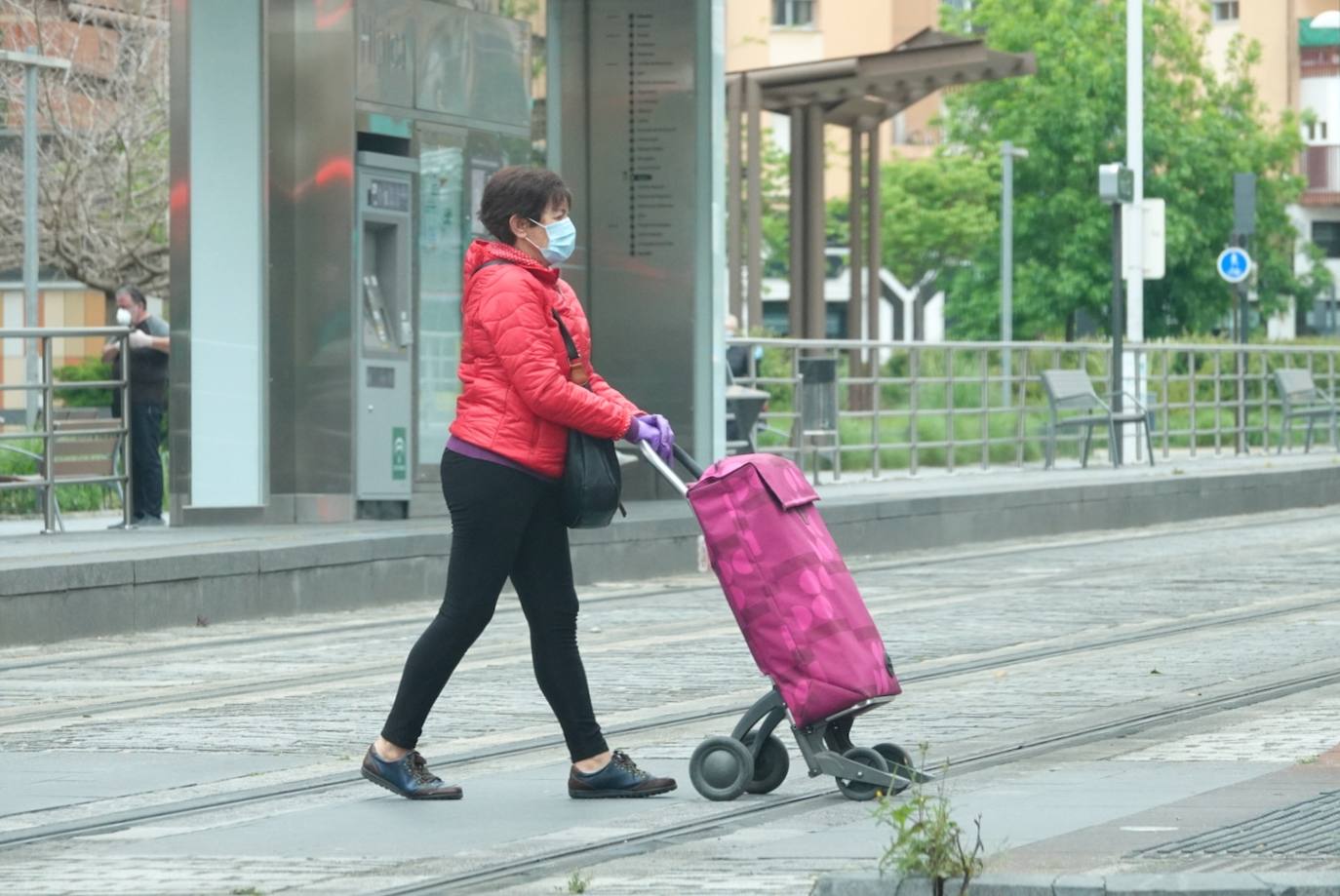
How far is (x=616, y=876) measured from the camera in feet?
20.2

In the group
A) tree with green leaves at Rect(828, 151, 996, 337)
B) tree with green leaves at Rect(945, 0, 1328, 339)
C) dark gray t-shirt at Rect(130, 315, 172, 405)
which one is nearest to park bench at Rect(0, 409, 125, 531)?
dark gray t-shirt at Rect(130, 315, 172, 405)

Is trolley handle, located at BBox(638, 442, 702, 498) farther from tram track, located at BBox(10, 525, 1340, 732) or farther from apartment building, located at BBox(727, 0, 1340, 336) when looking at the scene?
apartment building, located at BBox(727, 0, 1340, 336)

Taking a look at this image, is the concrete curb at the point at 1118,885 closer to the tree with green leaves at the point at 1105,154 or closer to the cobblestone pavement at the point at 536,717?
the cobblestone pavement at the point at 536,717

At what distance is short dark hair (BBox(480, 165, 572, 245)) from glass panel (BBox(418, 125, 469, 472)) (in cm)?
918

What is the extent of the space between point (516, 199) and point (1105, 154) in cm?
4907

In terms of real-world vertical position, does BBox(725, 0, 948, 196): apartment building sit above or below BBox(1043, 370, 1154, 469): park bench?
above

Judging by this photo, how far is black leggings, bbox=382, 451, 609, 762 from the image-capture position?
7.25 metres

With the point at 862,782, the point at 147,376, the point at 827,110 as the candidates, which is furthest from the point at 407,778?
the point at 827,110

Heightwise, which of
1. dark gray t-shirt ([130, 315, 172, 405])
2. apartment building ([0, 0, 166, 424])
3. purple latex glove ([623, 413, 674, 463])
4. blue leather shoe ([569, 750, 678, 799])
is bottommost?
blue leather shoe ([569, 750, 678, 799])

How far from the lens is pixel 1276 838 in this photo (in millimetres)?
6238

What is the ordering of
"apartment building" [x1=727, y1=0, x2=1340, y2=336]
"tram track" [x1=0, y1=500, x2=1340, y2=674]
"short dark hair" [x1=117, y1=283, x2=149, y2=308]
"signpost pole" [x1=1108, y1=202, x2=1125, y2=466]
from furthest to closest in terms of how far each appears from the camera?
"apartment building" [x1=727, y1=0, x2=1340, y2=336] → "signpost pole" [x1=1108, y1=202, x2=1125, y2=466] → "short dark hair" [x1=117, y1=283, x2=149, y2=308] → "tram track" [x1=0, y1=500, x2=1340, y2=674]

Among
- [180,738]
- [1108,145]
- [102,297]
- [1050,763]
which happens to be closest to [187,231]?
[180,738]

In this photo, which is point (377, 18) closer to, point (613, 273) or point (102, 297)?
point (613, 273)

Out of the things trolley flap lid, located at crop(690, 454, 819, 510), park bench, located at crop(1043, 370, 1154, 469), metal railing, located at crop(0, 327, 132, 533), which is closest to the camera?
trolley flap lid, located at crop(690, 454, 819, 510)
